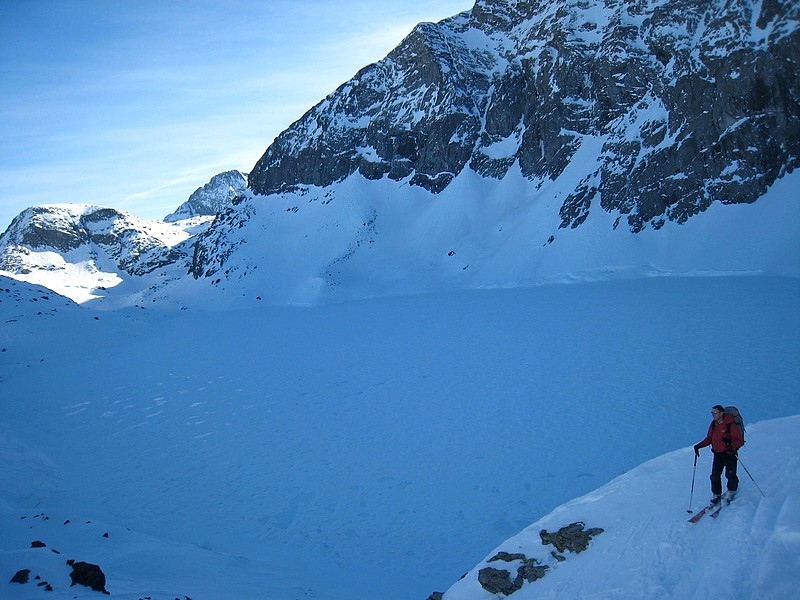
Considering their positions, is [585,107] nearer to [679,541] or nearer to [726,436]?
[726,436]

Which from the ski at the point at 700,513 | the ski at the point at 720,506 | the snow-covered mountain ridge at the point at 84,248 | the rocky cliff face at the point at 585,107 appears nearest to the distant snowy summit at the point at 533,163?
the rocky cliff face at the point at 585,107

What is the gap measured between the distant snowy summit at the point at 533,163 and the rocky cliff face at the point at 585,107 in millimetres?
212

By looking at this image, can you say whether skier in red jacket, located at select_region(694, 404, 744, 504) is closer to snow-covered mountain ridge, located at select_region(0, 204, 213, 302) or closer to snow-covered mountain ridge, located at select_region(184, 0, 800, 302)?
snow-covered mountain ridge, located at select_region(184, 0, 800, 302)

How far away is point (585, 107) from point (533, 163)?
995 cm

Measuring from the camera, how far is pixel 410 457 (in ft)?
47.0

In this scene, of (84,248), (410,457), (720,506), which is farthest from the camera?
(84,248)

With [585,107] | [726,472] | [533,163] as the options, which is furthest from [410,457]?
[585,107]

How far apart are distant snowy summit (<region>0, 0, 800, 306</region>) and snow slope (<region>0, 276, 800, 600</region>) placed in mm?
17668

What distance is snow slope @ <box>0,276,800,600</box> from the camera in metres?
8.34

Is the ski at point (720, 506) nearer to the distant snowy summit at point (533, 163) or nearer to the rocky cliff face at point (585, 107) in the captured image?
the distant snowy summit at point (533, 163)

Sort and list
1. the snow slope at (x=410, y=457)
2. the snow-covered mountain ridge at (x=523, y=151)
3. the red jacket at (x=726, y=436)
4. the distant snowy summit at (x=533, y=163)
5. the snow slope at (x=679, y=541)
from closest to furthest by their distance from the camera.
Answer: the snow slope at (x=679, y=541) → the red jacket at (x=726, y=436) → the snow slope at (x=410, y=457) → the distant snowy summit at (x=533, y=163) → the snow-covered mountain ridge at (x=523, y=151)

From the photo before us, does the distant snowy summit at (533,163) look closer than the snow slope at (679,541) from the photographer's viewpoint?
No

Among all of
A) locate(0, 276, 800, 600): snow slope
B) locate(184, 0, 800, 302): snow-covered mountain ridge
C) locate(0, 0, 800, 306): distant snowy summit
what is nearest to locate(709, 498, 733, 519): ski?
locate(0, 276, 800, 600): snow slope

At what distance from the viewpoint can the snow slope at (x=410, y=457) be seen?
8344mm
